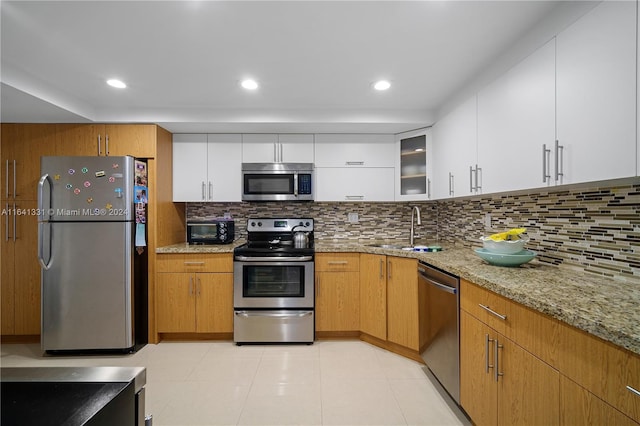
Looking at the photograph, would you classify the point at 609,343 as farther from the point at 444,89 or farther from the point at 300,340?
the point at 300,340

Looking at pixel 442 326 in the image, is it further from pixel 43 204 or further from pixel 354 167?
pixel 43 204

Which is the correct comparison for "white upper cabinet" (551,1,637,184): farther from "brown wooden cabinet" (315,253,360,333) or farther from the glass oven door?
the glass oven door

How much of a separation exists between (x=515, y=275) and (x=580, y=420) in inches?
26.5

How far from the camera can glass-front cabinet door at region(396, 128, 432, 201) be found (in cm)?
272

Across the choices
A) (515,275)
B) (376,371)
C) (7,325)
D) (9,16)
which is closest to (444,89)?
(515,275)

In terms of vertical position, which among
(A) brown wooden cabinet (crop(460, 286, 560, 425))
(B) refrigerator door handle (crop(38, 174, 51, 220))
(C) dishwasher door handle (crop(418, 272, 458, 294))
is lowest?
(A) brown wooden cabinet (crop(460, 286, 560, 425))

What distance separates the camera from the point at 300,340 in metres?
2.55

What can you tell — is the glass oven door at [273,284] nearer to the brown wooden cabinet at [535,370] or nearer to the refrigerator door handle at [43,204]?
the brown wooden cabinet at [535,370]

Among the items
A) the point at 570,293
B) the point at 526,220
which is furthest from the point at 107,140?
the point at 526,220

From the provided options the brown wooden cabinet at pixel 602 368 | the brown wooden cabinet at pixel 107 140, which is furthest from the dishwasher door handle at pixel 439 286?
the brown wooden cabinet at pixel 107 140

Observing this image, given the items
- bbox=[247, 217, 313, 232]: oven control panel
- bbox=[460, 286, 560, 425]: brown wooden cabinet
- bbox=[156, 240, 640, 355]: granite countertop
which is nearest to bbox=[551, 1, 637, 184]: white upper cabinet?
Result: bbox=[156, 240, 640, 355]: granite countertop

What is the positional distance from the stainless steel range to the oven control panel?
19.6 inches

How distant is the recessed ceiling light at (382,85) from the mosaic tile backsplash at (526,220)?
48.1 inches

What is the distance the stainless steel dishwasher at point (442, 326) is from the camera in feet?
5.39
